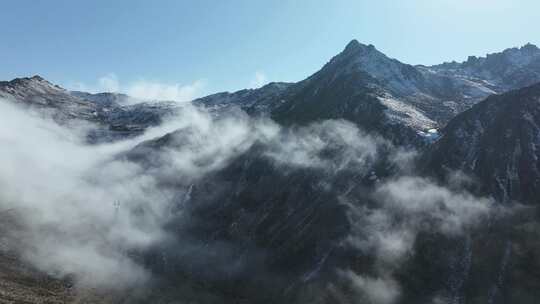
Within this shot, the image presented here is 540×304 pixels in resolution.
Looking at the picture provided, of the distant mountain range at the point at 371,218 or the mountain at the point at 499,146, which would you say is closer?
the distant mountain range at the point at 371,218

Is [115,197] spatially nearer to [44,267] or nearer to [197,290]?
[44,267]

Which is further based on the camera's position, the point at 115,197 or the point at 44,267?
the point at 115,197

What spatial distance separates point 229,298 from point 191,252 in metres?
30.0

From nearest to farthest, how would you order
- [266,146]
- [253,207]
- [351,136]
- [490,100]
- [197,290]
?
[197,290] < [490,100] < [253,207] < [351,136] < [266,146]

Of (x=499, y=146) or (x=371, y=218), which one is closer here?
(x=371, y=218)

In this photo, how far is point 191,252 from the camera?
497ft

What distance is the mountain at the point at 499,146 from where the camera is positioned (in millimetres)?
120875

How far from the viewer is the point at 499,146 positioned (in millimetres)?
131125

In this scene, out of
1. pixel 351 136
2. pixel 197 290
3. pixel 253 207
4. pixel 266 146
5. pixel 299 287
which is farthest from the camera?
pixel 266 146

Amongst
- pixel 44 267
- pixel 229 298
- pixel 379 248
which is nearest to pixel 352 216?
pixel 379 248

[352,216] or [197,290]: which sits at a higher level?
[352,216]

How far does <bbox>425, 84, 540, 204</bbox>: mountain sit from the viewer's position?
12088 centimetres

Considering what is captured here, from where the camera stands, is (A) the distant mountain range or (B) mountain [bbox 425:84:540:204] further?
(B) mountain [bbox 425:84:540:204]

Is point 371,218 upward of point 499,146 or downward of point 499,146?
downward
